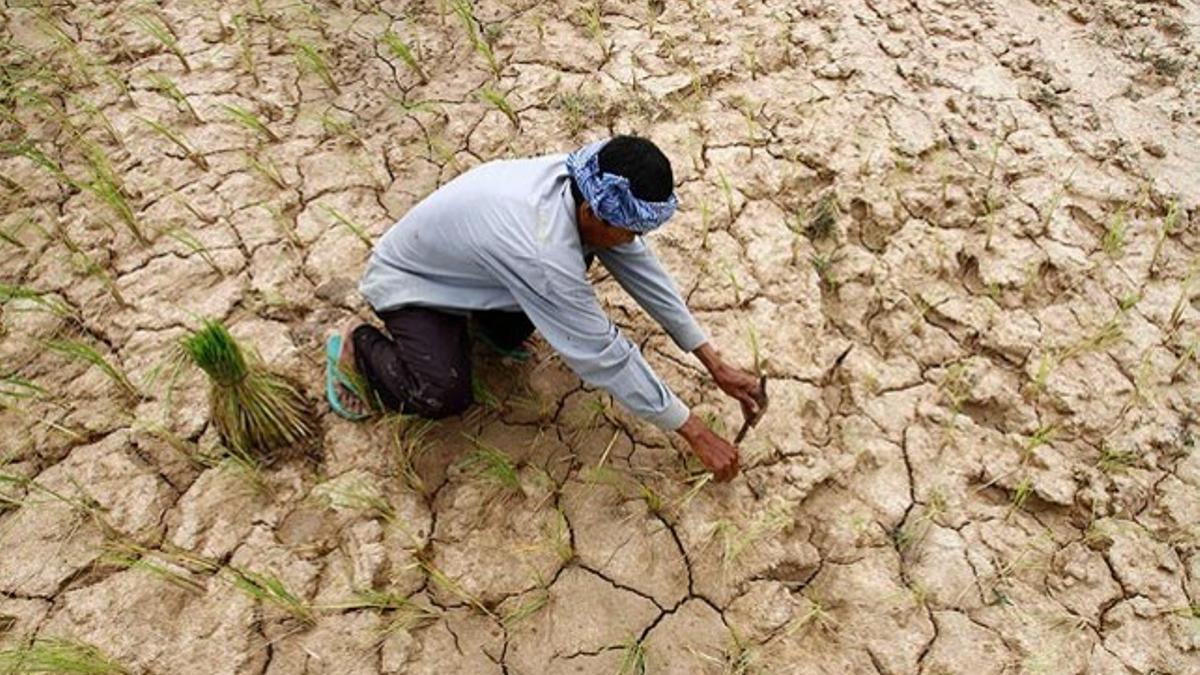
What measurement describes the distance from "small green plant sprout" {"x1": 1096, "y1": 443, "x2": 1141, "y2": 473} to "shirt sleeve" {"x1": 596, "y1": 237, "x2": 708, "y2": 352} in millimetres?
1081

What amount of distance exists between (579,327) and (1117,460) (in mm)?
1472

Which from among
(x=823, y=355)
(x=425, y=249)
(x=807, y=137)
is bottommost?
(x=823, y=355)

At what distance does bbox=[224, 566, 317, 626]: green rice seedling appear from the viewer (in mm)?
1935

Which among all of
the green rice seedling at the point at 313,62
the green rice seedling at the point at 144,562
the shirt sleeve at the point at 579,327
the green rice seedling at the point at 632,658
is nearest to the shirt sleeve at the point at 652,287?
the shirt sleeve at the point at 579,327

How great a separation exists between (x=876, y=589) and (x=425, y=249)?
1375 mm

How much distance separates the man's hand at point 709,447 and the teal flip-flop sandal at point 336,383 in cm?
89

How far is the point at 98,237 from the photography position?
9.04ft

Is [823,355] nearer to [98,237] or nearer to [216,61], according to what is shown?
[98,237]

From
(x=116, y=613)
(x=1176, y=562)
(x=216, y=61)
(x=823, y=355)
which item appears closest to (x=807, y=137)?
(x=823, y=355)

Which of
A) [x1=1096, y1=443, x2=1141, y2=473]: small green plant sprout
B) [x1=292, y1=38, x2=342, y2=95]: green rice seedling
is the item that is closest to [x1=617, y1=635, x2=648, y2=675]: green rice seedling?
[x1=1096, y1=443, x2=1141, y2=473]: small green plant sprout

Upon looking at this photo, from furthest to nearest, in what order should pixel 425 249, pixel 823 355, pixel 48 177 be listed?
pixel 48 177 < pixel 823 355 < pixel 425 249

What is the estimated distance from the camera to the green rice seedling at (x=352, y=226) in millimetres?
2639

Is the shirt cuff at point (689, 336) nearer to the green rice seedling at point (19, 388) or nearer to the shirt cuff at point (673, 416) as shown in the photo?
the shirt cuff at point (673, 416)

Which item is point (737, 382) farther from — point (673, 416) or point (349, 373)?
point (349, 373)
